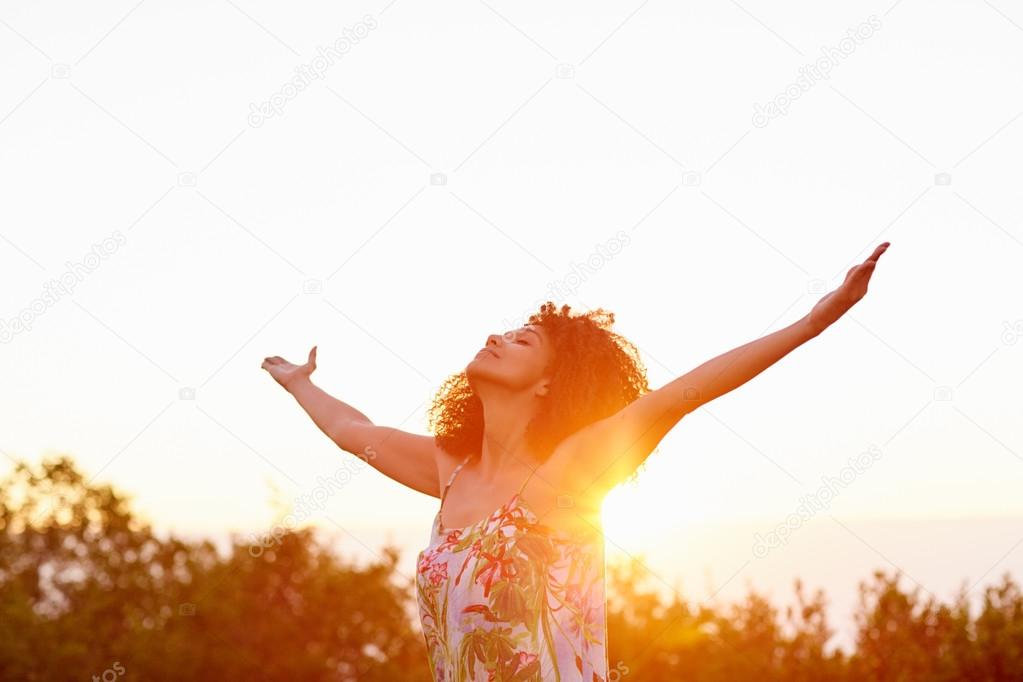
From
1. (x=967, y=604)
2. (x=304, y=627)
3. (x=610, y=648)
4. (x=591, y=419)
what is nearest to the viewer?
(x=591, y=419)

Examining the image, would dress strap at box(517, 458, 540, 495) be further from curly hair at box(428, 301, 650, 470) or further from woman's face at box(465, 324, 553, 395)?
woman's face at box(465, 324, 553, 395)

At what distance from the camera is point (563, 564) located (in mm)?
3803

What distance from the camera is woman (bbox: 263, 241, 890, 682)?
3641 mm

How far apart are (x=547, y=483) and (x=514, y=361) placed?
50 centimetres

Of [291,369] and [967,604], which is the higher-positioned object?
[967,604]

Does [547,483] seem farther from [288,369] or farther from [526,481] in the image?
[288,369]

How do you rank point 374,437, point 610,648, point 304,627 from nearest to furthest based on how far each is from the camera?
1. point 374,437
2. point 610,648
3. point 304,627

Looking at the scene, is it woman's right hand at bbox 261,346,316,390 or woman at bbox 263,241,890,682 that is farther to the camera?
woman's right hand at bbox 261,346,316,390

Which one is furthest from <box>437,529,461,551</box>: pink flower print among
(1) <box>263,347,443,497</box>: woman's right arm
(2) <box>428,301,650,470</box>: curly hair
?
(1) <box>263,347,443,497</box>: woman's right arm

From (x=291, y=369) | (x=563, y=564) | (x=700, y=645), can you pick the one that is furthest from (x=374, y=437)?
(x=700, y=645)

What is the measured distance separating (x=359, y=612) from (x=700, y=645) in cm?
705

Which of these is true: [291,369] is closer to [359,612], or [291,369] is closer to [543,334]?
[543,334]

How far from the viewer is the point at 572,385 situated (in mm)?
4102

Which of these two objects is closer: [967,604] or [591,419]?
[591,419]
